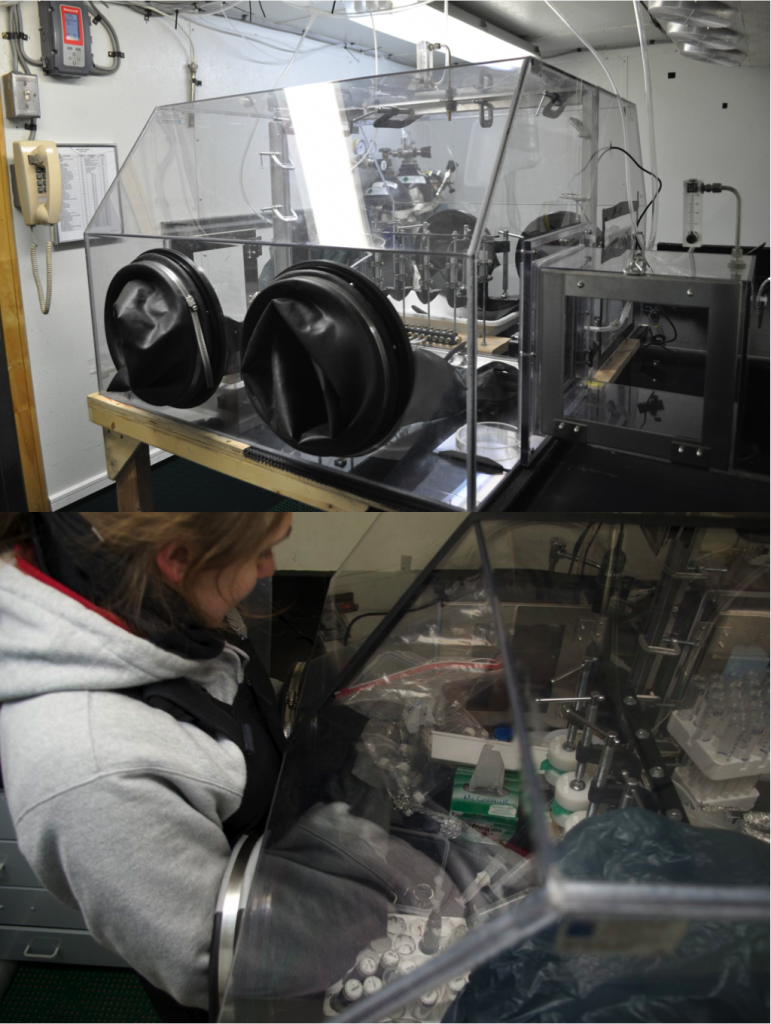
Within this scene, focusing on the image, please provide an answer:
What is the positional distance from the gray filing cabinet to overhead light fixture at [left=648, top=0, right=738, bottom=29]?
1.53 meters

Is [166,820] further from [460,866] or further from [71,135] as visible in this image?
[71,135]

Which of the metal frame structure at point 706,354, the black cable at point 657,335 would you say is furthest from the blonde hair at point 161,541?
the black cable at point 657,335

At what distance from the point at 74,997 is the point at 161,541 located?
39cm

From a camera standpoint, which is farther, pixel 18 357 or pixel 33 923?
pixel 18 357

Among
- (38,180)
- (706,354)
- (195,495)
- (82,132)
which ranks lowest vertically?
(195,495)

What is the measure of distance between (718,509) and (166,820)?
2.61ft

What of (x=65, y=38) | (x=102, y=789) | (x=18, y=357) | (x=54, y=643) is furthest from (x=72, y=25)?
(x=102, y=789)

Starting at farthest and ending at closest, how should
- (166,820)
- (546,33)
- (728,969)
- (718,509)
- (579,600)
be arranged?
(546,33), (718,509), (579,600), (166,820), (728,969)

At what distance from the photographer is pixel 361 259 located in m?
1.02

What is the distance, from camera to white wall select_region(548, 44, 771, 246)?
2795mm

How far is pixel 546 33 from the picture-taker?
8.67ft

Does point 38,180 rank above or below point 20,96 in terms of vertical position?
below

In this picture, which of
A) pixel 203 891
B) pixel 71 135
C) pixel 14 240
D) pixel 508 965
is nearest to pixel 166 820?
pixel 203 891

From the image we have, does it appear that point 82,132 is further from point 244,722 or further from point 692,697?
point 692,697
